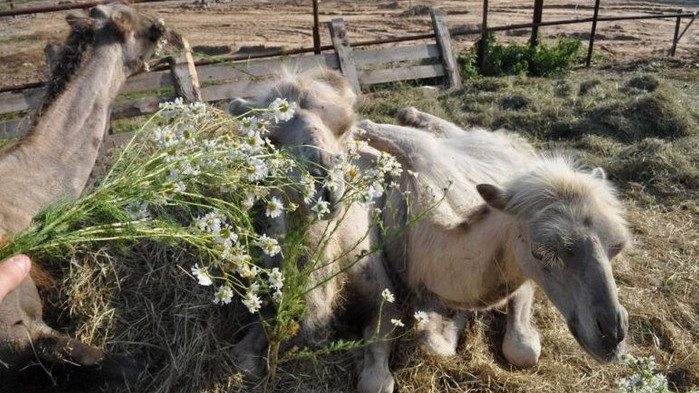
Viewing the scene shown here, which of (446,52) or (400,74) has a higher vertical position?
(446,52)

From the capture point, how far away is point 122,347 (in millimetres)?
3424

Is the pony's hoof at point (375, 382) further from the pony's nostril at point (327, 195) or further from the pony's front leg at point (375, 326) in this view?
the pony's nostril at point (327, 195)

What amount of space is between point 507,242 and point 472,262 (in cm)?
26

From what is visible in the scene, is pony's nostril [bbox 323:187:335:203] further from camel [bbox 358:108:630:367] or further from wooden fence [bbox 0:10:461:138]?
wooden fence [bbox 0:10:461:138]

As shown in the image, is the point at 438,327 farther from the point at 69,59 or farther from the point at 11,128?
the point at 11,128

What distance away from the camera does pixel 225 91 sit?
27.1ft

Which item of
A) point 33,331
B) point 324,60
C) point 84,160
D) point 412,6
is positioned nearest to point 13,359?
point 33,331

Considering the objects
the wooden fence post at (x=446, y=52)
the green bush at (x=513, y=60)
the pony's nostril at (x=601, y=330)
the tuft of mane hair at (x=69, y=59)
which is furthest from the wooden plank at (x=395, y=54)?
the pony's nostril at (x=601, y=330)

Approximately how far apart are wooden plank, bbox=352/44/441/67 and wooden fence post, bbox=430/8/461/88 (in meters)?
0.11

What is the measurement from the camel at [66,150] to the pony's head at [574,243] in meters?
2.09

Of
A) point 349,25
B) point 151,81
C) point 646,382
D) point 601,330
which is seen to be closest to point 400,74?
point 151,81

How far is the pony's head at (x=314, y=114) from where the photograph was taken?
3268 mm

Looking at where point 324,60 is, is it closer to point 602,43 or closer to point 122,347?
point 122,347

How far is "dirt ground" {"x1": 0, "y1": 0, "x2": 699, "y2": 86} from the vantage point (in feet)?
43.9
